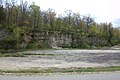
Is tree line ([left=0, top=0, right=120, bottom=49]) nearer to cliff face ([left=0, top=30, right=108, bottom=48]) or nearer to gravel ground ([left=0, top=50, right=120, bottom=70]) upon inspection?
cliff face ([left=0, top=30, right=108, bottom=48])

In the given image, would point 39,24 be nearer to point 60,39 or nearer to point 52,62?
point 60,39

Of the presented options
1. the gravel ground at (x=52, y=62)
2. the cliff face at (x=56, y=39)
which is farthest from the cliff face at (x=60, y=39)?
the gravel ground at (x=52, y=62)

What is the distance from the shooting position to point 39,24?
301 feet

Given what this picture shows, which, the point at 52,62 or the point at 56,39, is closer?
the point at 52,62

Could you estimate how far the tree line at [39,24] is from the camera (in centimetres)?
7027

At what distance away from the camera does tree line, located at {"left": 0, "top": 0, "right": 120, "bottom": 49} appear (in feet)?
231

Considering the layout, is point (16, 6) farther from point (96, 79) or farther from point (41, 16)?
point (96, 79)

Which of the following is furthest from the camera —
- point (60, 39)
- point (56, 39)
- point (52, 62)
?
point (60, 39)

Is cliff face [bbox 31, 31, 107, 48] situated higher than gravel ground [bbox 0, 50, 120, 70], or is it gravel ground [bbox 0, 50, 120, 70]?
cliff face [bbox 31, 31, 107, 48]

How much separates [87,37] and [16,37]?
37.4 meters

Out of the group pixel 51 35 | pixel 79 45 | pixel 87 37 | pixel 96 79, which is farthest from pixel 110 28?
pixel 96 79

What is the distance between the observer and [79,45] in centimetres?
9156

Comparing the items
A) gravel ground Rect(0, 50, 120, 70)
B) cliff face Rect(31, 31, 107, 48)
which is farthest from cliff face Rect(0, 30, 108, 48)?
gravel ground Rect(0, 50, 120, 70)

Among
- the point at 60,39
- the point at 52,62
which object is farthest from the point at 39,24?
the point at 52,62
